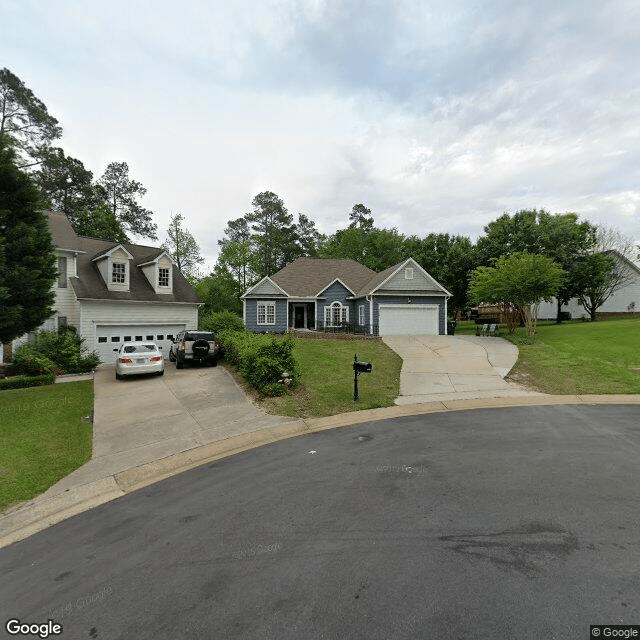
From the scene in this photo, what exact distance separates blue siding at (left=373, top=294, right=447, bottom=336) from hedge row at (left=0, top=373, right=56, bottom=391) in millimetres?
18025

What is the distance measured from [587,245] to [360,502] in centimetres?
3466

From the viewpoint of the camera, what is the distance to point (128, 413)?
9438 mm

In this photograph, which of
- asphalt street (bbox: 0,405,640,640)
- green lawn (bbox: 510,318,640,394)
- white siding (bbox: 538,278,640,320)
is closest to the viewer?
asphalt street (bbox: 0,405,640,640)

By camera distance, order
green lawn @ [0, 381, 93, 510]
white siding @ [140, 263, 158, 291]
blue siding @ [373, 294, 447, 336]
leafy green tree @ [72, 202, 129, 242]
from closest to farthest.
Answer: green lawn @ [0, 381, 93, 510], white siding @ [140, 263, 158, 291], blue siding @ [373, 294, 447, 336], leafy green tree @ [72, 202, 129, 242]

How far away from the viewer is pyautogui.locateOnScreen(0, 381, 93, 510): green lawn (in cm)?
559

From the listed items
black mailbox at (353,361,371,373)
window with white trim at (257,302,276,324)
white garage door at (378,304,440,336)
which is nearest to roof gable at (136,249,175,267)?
window with white trim at (257,302,276,324)

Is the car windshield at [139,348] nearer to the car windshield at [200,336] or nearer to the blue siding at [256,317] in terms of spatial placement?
the car windshield at [200,336]

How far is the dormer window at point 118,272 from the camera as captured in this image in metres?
20.1

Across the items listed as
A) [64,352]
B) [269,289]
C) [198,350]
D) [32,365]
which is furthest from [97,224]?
Result: [198,350]

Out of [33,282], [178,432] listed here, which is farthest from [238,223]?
[178,432]

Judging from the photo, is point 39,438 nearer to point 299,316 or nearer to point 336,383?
point 336,383

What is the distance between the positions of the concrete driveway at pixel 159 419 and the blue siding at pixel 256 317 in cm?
1221

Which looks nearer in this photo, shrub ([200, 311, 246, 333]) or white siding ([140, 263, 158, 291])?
shrub ([200, 311, 246, 333])

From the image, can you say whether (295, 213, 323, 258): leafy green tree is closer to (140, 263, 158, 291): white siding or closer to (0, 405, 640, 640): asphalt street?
(140, 263, 158, 291): white siding
